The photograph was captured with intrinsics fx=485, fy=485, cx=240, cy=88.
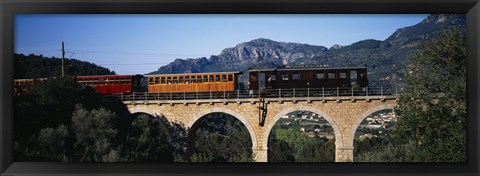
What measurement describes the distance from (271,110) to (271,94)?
476 millimetres

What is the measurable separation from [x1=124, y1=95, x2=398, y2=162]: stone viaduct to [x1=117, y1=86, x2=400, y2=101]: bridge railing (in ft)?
0.37

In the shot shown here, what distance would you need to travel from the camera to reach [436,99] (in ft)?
24.0

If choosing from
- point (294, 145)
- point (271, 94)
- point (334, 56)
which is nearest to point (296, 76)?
point (271, 94)

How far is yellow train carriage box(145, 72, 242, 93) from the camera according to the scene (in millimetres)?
13507

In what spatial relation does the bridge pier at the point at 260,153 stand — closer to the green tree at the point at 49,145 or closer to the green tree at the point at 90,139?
the green tree at the point at 90,139

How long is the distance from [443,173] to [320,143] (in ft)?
38.9

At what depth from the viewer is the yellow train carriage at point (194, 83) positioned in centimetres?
1351

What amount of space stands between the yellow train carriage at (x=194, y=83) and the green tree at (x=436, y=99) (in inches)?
239

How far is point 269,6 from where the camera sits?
3.23 meters

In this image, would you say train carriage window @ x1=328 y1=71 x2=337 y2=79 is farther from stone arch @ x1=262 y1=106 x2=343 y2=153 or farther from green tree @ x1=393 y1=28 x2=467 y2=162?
green tree @ x1=393 y1=28 x2=467 y2=162

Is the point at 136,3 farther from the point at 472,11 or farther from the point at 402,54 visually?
the point at 402,54

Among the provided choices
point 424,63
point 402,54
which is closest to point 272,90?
point 402,54

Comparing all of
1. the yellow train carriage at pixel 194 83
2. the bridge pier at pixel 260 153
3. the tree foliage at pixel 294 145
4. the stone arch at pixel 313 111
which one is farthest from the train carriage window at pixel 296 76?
the bridge pier at pixel 260 153

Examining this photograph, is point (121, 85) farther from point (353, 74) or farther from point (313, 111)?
point (353, 74)
